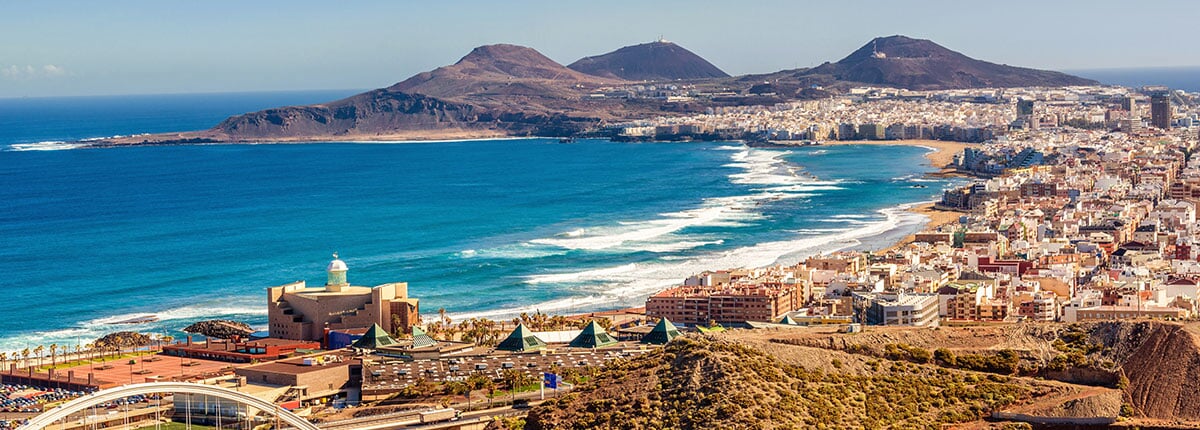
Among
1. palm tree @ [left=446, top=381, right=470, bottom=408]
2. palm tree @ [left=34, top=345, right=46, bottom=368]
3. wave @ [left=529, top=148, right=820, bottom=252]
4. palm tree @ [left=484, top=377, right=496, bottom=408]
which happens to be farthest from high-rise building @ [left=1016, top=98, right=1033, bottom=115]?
palm tree @ [left=446, top=381, right=470, bottom=408]

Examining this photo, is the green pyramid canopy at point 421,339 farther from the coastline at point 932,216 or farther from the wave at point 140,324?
the coastline at point 932,216

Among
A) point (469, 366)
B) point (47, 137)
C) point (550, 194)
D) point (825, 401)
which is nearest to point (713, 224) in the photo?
point (550, 194)

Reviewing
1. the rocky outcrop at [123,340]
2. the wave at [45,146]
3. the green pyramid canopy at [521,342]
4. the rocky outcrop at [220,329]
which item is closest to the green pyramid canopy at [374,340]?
the green pyramid canopy at [521,342]

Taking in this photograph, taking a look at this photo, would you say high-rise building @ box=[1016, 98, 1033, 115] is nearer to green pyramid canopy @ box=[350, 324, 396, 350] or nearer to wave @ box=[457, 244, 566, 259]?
wave @ box=[457, 244, 566, 259]

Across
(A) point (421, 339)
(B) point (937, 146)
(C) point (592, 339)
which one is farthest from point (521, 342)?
(B) point (937, 146)

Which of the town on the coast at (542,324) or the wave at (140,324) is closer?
the town on the coast at (542,324)
